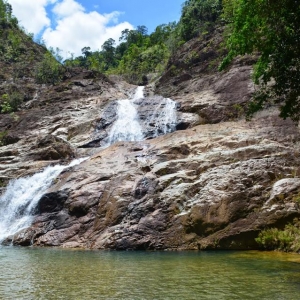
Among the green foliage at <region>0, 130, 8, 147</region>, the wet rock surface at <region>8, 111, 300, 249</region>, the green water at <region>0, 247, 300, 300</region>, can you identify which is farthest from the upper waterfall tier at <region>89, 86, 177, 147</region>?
the green water at <region>0, 247, 300, 300</region>

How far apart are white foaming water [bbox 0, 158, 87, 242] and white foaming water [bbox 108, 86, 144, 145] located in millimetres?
6331

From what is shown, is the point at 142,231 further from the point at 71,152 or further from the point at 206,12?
the point at 206,12

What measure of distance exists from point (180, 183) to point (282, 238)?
6.22 metres

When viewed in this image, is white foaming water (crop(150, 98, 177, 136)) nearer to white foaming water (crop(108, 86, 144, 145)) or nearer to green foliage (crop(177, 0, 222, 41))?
white foaming water (crop(108, 86, 144, 145))

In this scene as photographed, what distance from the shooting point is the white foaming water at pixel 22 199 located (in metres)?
23.1

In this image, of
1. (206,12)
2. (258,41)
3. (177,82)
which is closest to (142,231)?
(258,41)

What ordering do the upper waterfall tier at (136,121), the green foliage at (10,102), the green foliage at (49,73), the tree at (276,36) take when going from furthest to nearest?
the green foliage at (49,73)
the green foliage at (10,102)
the upper waterfall tier at (136,121)
the tree at (276,36)

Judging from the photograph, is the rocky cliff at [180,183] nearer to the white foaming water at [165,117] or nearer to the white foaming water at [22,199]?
the white foaming water at [165,117]

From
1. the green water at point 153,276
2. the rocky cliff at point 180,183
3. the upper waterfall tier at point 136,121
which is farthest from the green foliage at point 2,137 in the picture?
the green water at point 153,276

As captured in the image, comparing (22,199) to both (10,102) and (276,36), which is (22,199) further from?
(10,102)

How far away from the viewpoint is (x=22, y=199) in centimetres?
2523

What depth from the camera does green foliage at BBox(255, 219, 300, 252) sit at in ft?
50.1

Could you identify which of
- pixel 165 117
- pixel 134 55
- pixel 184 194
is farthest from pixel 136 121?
pixel 134 55

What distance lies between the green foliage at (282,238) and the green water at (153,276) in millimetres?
1062
